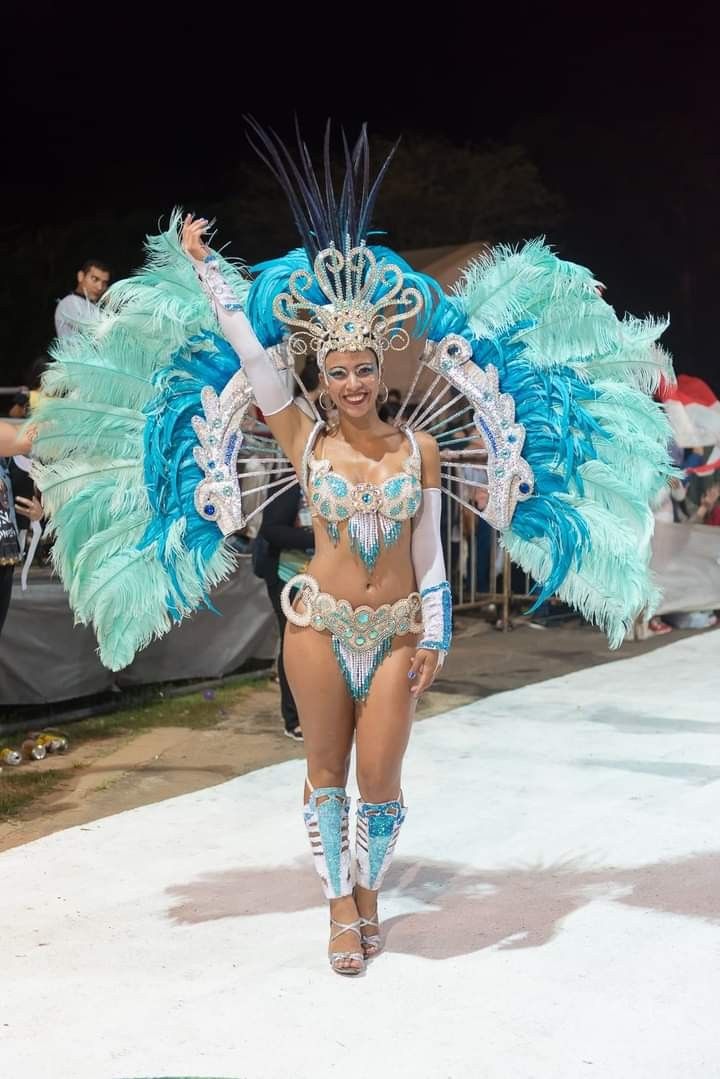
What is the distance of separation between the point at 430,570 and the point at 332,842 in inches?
28.2

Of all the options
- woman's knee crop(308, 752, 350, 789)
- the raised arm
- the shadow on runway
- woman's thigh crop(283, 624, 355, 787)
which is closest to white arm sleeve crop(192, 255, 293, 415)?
A: the raised arm

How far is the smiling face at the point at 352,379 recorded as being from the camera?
2.91 m

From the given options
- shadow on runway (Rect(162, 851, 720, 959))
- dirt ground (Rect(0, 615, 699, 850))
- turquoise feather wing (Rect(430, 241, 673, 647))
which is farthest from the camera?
dirt ground (Rect(0, 615, 699, 850))

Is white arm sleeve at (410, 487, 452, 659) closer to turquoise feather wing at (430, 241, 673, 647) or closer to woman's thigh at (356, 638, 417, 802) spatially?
woman's thigh at (356, 638, 417, 802)

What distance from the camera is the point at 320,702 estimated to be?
2.96 metres

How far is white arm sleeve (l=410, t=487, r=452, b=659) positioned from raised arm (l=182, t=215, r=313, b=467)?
351mm

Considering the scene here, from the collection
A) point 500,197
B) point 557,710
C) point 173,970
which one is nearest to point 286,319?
point 173,970

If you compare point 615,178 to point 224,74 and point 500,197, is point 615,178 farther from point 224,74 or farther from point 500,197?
point 224,74

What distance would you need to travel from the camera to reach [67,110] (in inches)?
547

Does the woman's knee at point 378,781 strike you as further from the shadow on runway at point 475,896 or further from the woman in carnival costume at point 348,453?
the shadow on runway at point 475,896

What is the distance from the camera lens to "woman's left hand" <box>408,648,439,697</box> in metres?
2.95

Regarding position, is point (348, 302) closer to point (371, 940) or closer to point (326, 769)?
point (326, 769)

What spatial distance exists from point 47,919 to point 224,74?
13.2 meters

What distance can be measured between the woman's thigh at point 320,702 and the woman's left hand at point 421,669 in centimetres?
16
